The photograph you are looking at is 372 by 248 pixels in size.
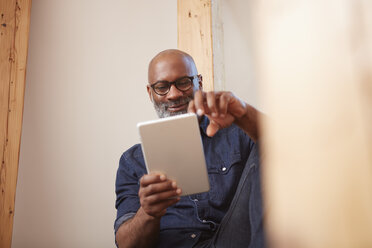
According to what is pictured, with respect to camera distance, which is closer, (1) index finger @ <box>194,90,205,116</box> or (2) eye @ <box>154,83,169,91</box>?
(1) index finger @ <box>194,90,205,116</box>

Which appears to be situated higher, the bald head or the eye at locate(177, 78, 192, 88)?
the bald head

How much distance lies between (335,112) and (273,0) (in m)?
0.32

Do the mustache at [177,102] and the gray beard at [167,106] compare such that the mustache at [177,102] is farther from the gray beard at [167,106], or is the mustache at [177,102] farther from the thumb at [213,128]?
the thumb at [213,128]

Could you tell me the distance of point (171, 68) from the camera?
1.30m

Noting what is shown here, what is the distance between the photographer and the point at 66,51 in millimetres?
1692

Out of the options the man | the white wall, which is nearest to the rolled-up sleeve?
the man

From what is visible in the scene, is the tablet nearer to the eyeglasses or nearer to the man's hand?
the man's hand

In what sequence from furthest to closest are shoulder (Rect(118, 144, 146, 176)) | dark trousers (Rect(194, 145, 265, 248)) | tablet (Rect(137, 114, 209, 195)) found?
shoulder (Rect(118, 144, 146, 176)) < tablet (Rect(137, 114, 209, 195)) < dark trousers (Rect(194, 145, 265, 248))

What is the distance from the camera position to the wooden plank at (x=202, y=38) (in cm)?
154

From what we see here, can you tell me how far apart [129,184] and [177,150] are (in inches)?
16.0

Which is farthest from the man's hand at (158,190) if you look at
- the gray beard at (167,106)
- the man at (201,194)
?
the gray beard at (167,106)

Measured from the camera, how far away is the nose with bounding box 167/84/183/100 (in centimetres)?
127

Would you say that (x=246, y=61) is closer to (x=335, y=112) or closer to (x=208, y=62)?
(x=208, y=62)

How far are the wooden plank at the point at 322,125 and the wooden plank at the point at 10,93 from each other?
1.25 meters
